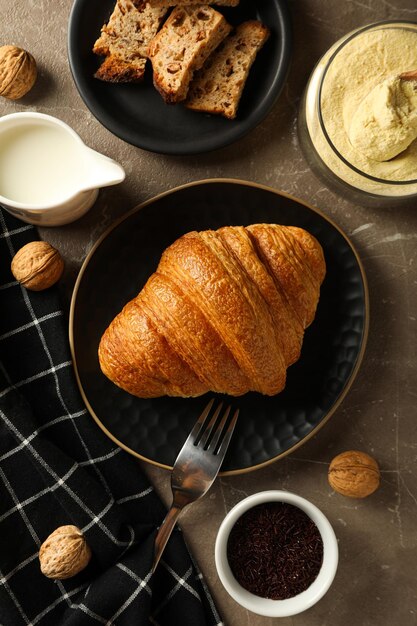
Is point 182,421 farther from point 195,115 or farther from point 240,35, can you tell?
point 240,35

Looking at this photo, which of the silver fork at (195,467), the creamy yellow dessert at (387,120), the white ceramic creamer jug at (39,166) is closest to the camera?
the creamy yellow dessert at (387,120)

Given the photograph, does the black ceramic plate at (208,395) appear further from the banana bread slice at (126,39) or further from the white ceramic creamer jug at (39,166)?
the banana bread slice at (126,39)

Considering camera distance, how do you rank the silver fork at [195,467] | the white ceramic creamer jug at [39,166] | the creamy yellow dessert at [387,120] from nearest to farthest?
the creamy yellow dessert at [387,120], the white ceramic creamer jug at [39,166], the silver fork at [195,467]

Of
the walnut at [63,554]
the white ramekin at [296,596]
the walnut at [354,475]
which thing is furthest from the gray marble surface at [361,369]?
the walnut at [63,554]

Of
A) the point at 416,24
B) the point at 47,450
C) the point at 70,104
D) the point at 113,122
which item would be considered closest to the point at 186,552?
the point at 47,450

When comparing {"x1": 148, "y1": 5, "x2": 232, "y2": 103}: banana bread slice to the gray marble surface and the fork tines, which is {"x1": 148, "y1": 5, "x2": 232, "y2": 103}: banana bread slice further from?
the fork tines

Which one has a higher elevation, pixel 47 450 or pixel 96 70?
pixel 96 70

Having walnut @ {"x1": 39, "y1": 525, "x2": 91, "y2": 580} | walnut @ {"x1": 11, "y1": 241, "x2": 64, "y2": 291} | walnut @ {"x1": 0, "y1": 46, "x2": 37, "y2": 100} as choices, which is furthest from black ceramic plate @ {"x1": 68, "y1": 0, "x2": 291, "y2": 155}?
walnut @ {"x1": 39, "y1": 525, "x2": 91, "y2": 580}
